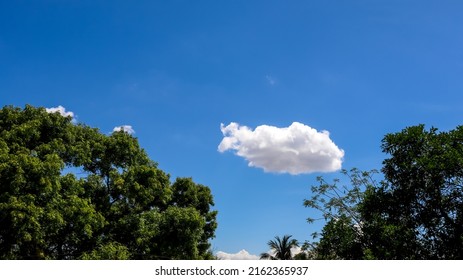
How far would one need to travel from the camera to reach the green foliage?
17391 mm

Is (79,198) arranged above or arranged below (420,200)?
above

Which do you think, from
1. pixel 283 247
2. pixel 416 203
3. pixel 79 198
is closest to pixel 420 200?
pixel 416 203

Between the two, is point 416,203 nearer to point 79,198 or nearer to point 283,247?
point 79,198

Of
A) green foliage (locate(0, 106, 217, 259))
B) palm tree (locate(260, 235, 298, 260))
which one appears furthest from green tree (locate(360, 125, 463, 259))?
palm tree (locate(260, 235, 298, 260))

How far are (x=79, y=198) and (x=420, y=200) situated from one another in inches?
473

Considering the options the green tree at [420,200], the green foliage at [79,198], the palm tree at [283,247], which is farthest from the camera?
the palm tree at [283,247]

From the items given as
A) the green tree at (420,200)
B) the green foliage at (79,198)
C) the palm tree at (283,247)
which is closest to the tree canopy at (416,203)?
the green tree at (420,200)

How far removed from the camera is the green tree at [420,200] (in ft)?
40.6

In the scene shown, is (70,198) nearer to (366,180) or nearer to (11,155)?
(11,155)

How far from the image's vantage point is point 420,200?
1289 cm

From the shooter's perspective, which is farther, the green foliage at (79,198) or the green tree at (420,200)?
the green foliage at (79,198)

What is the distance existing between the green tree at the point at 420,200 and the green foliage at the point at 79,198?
10.2 m

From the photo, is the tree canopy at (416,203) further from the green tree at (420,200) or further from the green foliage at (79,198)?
the green foliage at (79,198)

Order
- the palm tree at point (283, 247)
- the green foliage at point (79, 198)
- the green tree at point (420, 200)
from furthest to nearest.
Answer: the palm tree at point (283, 247) → the green foliage at point (79, 198) → the green tree at point (420, 200)
